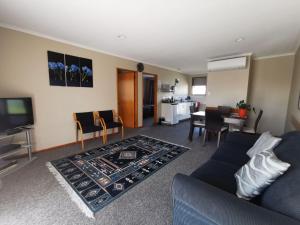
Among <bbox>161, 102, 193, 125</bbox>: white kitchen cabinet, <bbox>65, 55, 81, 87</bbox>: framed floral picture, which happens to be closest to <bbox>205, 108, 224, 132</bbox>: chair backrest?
<bbox>161, 102, 193, 125</bbox>: white kitchen cabinet

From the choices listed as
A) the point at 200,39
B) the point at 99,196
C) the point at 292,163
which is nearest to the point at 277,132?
the point at 200,39

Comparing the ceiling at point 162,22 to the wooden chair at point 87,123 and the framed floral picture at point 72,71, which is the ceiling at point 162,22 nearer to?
the framed floral picture at point 72,71

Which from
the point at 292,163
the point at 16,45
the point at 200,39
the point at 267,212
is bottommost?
the point at 267,212

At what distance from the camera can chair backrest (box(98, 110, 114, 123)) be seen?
3881 mm

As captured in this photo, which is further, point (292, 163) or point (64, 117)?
point (64, 117)

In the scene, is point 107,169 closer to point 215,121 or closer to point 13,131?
point 13,131

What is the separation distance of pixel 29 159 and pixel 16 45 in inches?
81.5

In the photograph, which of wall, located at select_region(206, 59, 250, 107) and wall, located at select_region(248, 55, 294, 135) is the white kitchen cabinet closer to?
wall, located at select_region(206, 59, 250, 107)

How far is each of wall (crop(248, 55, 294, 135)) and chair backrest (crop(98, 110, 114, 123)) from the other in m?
4.47

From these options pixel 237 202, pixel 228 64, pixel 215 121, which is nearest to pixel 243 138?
pixel 215 121

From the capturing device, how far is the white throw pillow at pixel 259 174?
958 mm

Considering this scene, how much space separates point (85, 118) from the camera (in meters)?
3.53

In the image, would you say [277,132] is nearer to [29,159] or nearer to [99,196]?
[99,196]

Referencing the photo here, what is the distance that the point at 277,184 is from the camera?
0.92 m
